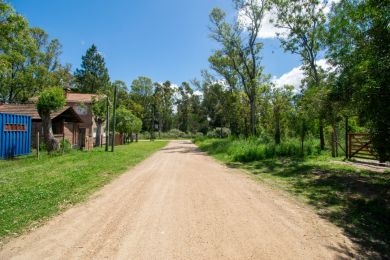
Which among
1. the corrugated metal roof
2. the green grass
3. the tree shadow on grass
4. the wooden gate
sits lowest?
the tree shadow on grass

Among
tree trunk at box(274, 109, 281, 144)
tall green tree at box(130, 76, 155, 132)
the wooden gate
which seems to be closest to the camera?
the wooden gate

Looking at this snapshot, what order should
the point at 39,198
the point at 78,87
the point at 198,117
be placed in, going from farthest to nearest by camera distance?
1. the point at 198,117
2. the point at 78,87
3. the point at 39,198

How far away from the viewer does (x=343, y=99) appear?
12211 millimetres

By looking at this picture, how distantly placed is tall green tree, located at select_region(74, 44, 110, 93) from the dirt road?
62683 mm

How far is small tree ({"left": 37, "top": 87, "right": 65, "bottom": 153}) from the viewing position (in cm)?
1997

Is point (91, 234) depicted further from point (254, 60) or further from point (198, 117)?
point (198, 117)

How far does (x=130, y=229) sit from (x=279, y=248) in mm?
2611

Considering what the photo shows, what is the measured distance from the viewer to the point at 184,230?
18.1 ft

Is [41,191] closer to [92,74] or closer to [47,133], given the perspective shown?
[47,133]

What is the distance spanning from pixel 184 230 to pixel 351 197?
18.4 ft

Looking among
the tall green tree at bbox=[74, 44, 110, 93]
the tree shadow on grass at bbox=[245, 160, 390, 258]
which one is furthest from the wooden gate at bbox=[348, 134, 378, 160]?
the tall green tree at bbox=[74, 44, 110, 93]

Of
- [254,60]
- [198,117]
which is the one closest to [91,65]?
[198,117]

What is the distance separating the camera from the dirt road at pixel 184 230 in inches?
181

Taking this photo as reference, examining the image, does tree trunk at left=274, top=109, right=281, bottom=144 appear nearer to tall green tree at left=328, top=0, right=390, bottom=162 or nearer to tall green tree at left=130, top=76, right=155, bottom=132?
tall green tree at left=328, top=0, right=390, bottom=162
